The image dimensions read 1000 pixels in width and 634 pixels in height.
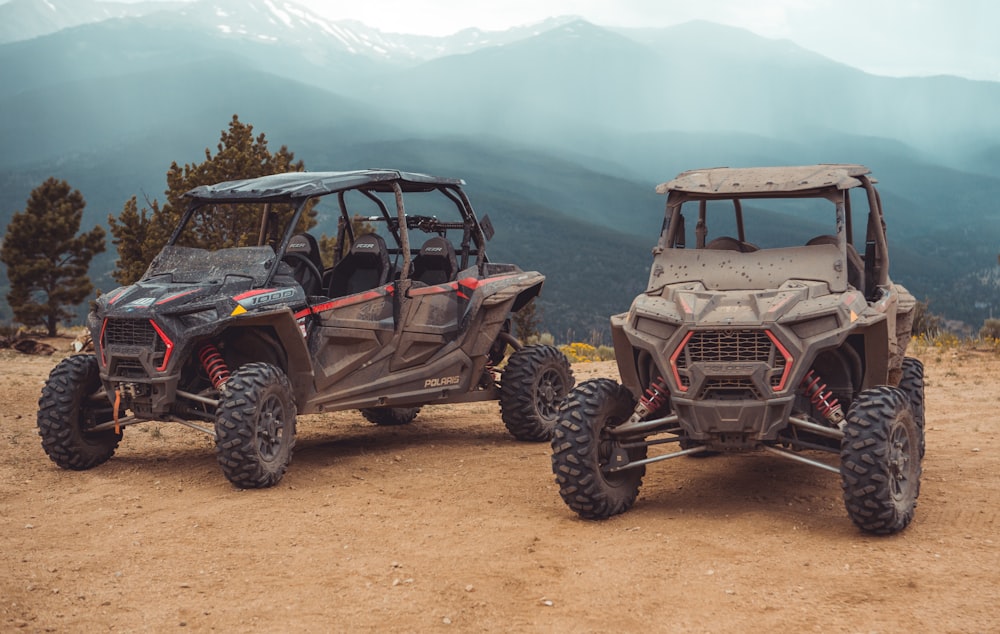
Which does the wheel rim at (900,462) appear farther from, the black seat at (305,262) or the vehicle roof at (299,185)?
the black seat at (305,262)

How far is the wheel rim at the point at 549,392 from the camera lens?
10.9 m

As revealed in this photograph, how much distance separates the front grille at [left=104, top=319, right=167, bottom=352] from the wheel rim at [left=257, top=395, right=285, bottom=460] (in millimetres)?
928

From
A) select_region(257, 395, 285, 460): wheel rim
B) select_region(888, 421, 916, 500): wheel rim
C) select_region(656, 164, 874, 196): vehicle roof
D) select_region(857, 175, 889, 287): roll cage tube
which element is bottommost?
select_region(257, 395, 285, 460): wheel rim

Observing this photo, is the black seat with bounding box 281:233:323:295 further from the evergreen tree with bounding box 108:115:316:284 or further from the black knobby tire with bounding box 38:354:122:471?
the evergreen tree with bounding box 108:115:316:284

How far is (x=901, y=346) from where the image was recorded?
8469 mm

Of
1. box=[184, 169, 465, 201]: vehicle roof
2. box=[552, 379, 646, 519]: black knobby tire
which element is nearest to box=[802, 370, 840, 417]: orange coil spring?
box=[552, 379, 646, 519]: black knobby tire

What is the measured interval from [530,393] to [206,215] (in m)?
13.6

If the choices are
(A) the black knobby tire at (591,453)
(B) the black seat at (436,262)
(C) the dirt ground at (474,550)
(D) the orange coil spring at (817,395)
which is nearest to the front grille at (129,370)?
(C) the dirt ground at (474,550)

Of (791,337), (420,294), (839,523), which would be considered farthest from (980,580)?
(420,294)

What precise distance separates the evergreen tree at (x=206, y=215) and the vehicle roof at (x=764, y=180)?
51.6 feet

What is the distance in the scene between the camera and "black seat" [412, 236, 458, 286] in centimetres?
1069

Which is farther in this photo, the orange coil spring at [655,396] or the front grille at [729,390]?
the orange coil spring at [655,396]

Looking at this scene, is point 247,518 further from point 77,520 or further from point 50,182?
point 50,182

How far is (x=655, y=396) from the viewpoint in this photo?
7266 mm
